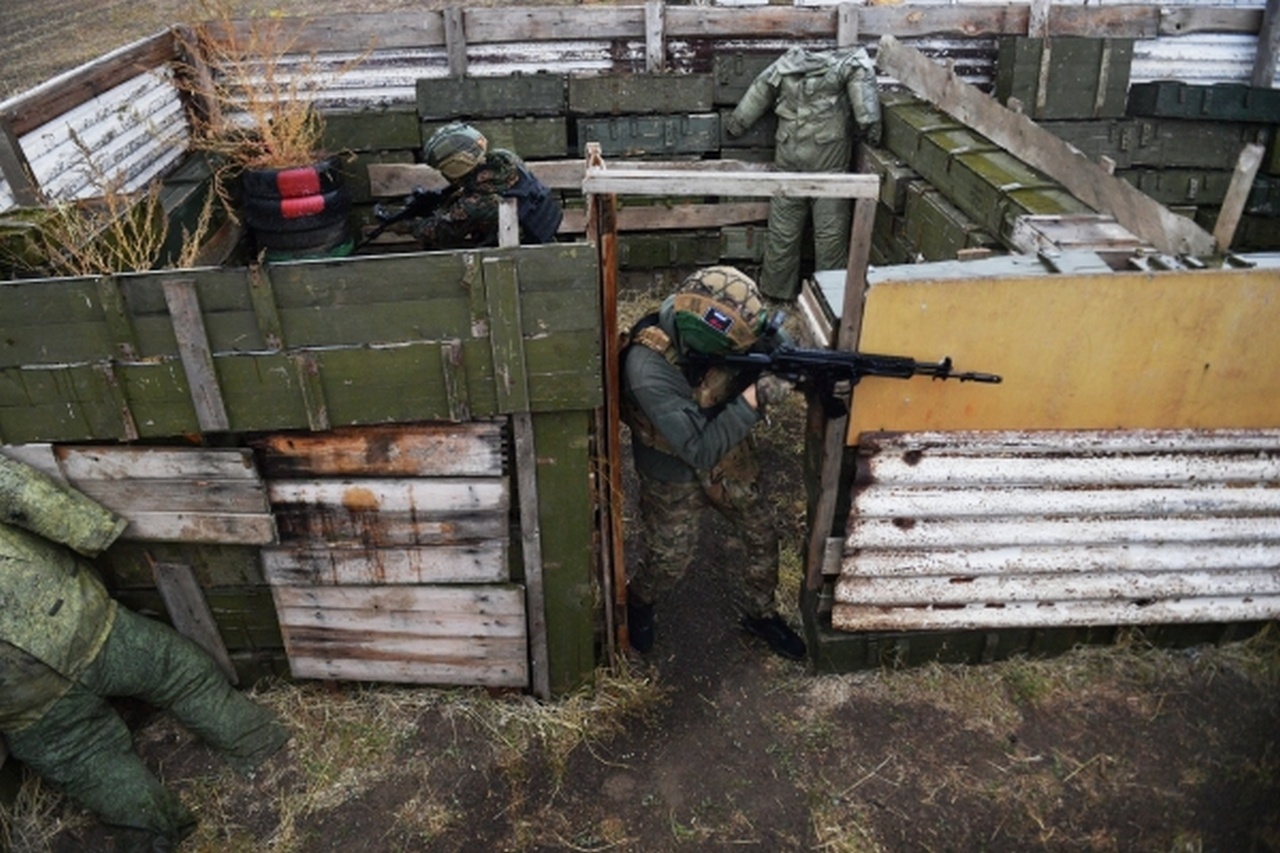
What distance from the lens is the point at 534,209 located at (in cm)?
605

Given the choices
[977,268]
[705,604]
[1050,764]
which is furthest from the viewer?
[705,604]

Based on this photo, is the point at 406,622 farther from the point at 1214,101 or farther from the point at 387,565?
the point at 1214,101

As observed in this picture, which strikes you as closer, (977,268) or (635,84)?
(977,268)

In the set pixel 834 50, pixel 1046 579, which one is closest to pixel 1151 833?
pixel 1046 579

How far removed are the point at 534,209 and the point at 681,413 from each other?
2289 millimetres

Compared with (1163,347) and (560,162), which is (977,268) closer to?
(1163,347)

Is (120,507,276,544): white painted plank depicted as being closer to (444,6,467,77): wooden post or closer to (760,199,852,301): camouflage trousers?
(444,6,467,77): wooden post

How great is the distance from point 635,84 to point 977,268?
5194 mm

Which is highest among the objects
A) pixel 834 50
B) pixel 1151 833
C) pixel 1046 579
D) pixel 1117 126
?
pixel 834 50

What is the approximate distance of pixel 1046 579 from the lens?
184 inches

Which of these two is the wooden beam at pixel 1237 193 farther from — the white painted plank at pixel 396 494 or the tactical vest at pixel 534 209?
the tactical vest at pixel 534 209

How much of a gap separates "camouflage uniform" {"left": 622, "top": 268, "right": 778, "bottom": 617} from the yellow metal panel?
2.19 ft

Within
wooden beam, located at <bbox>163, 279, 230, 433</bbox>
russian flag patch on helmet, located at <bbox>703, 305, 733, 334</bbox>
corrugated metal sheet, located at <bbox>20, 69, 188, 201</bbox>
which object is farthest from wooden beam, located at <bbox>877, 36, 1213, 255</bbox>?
corrugated metal sheet, located at <bbox>20, 69, 188, 201</bbox>

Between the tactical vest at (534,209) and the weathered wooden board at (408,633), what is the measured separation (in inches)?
98.9
